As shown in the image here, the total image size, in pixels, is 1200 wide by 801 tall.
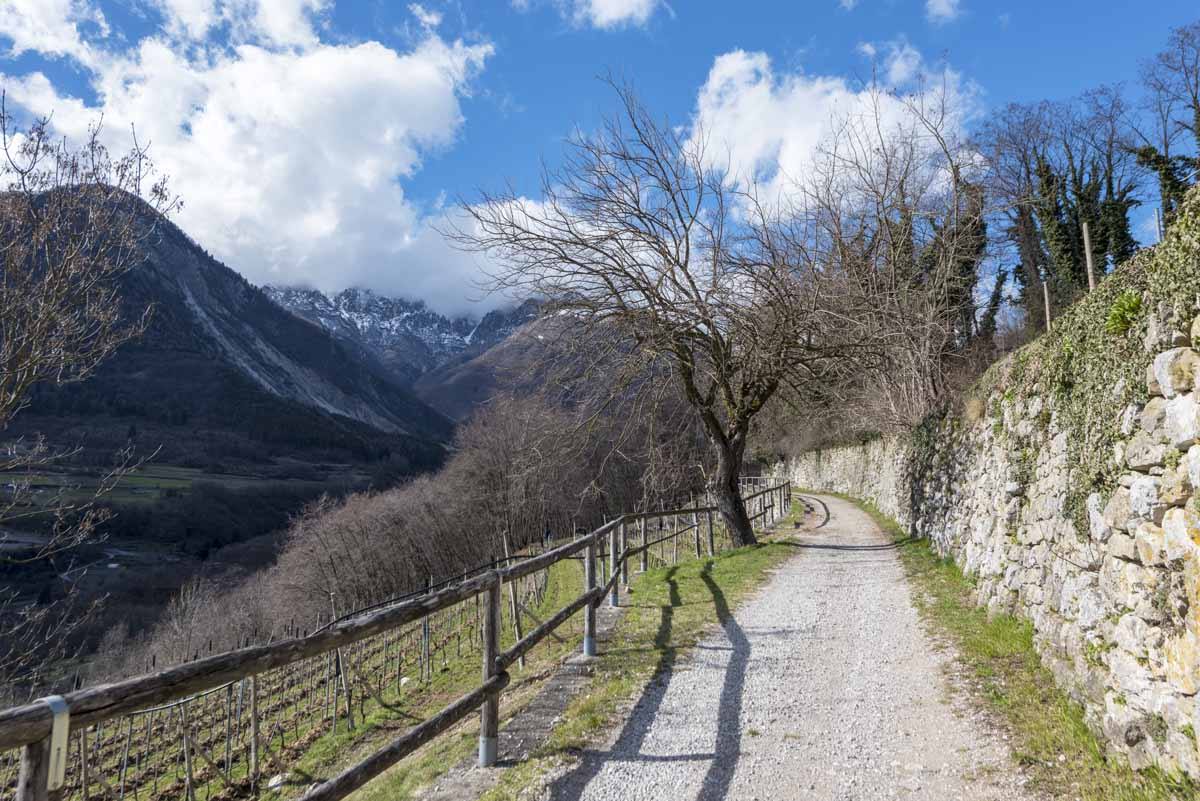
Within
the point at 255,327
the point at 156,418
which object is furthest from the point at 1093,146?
the point at 255,327

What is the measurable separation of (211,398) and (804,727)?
477ft

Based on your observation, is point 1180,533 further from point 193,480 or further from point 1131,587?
point 193,480

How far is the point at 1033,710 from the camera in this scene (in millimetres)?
4594

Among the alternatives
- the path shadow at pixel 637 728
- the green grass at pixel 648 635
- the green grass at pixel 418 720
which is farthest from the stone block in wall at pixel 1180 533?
the green grass at pixel 418 720

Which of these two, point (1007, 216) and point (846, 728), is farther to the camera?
point (1007, 216)

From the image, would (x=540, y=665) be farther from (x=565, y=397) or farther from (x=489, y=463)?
(x=489, y=463)

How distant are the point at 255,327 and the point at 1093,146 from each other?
201 metres

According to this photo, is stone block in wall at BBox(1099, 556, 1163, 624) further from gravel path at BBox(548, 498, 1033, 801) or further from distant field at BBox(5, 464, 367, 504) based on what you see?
distant field at BBox(5, 464, 367, 504)

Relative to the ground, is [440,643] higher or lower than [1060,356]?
lower

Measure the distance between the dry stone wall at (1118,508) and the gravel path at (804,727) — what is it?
85 centimetres

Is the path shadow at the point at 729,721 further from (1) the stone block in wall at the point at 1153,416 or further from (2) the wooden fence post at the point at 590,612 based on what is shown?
(1) the stone block in wall at the point at 1153,416

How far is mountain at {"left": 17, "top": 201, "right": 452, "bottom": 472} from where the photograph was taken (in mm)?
100000

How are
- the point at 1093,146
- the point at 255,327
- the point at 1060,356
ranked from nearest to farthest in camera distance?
1. the point at 1060,356
2. the point at 1093,146
3. the point at 255,327

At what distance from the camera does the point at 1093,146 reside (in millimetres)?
28125
